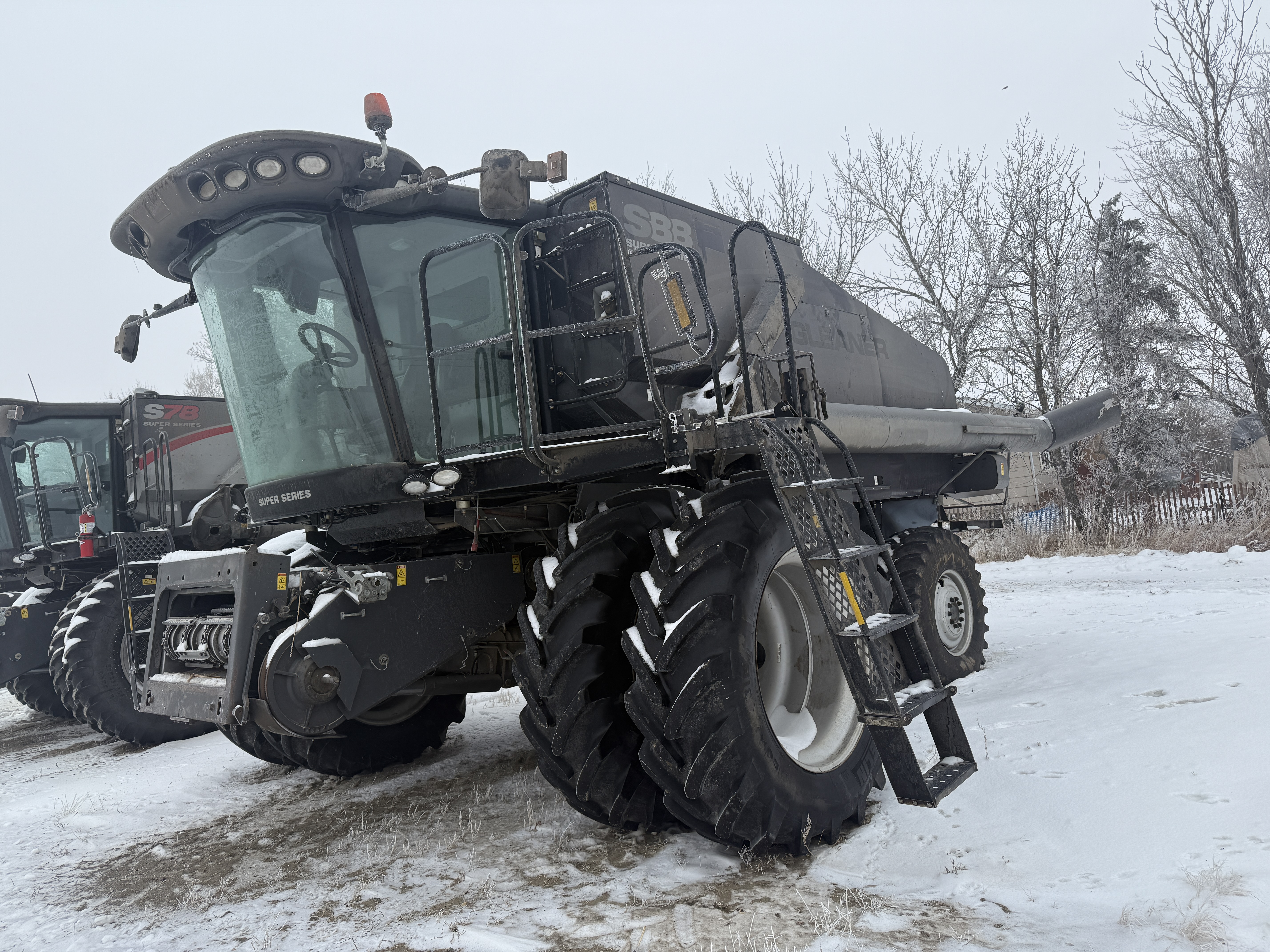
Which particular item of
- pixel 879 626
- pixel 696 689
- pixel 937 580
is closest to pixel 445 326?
pixel 696 689

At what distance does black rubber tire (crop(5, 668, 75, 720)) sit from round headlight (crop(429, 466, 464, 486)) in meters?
7.36

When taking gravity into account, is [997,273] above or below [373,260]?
above

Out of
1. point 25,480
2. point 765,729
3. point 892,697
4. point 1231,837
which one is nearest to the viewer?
point 1231,837

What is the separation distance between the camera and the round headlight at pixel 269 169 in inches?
149

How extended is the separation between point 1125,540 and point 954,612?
951 cm

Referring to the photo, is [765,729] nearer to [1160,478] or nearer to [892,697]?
[892,697]

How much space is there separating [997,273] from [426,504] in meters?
17.1

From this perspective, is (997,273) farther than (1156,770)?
Yes

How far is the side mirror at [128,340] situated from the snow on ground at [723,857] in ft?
8.53

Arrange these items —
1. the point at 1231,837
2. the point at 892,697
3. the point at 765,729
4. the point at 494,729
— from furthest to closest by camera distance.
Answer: the point at 494,729 → the point at 765,729 → the point at 892,697 → the point at 1231,837

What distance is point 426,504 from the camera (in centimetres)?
411

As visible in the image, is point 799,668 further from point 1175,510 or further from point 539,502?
point 1175,510

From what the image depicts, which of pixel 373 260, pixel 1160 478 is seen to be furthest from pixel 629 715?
pixel 1160 478

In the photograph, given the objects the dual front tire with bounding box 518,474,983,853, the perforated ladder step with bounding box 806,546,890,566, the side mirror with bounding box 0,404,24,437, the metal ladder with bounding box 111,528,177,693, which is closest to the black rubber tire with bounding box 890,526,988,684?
the dual front tire with bounding box 518,474,983,853
